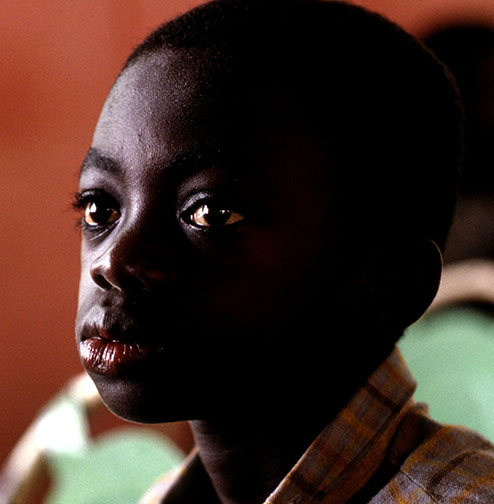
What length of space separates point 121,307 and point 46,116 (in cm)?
138

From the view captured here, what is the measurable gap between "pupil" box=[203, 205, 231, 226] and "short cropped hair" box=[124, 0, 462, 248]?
3.6 inches

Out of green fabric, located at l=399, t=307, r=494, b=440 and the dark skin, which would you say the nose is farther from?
green fabric, located at l=399, t=307, r=494, b=440

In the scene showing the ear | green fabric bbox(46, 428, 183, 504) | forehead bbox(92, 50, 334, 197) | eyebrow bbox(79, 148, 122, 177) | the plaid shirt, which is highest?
forehead bbox(92, 50, 334, 197)

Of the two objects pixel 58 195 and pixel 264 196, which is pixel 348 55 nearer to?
pixel 264 196

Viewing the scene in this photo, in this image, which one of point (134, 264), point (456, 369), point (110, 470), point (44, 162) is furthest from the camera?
point (44, 162)

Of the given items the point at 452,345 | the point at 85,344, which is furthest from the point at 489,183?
the point at 85,344

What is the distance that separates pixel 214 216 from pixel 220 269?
0.04 metres

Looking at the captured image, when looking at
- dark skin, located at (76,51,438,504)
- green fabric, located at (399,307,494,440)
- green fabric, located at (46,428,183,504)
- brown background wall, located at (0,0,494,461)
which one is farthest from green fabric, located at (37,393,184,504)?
brown background wall, located at (0,0,494,461)

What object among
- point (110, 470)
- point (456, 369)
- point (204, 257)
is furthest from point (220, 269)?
point (456, 369)

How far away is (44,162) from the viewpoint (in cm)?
188

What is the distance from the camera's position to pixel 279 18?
66 centimetres

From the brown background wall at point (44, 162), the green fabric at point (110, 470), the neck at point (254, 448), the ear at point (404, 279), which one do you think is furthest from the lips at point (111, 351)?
the brown background wall at point (44, 162)

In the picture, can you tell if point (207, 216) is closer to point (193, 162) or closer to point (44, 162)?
point (193, 162)

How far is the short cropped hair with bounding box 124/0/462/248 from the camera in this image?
24.6 inches
